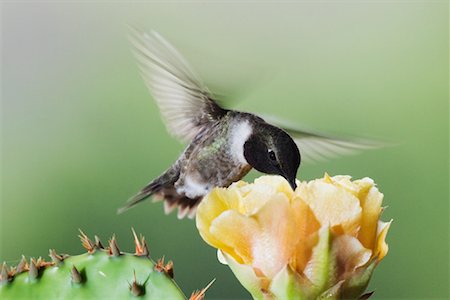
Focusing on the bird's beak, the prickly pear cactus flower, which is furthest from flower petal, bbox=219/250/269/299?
the bird's beak

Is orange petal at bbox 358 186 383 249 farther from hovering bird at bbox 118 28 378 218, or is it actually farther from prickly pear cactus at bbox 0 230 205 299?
hovering bird at bbox 118 28 378 218

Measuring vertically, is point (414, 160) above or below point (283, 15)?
below

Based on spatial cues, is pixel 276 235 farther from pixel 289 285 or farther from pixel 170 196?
pixel 170 196

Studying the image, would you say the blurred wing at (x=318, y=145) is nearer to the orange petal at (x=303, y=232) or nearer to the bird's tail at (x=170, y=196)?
the bird's tail at (x=170, y=196)

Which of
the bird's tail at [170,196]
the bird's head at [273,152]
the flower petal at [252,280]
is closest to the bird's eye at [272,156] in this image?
the bird's head at [273,152]

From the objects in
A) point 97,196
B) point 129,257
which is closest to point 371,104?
point 97,196

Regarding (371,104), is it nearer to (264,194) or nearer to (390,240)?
(390,240)
